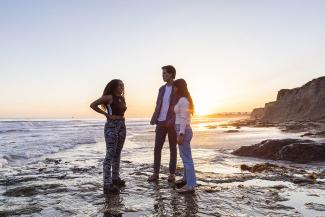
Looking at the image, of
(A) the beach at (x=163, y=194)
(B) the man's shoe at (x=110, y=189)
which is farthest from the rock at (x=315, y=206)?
(B) the man's shoe at (x=110, y=189)

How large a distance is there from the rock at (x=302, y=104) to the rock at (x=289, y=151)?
32.6 m

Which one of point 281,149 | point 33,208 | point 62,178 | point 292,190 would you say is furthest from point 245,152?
point 33,208

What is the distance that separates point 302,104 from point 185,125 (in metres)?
48.5

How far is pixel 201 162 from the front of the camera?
33.5 ft

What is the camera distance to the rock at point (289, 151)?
10328mm

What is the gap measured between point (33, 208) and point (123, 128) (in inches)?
86.3

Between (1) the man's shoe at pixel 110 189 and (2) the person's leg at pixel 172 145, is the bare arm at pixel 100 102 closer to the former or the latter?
(1) the man's shoe at pixel 110 189

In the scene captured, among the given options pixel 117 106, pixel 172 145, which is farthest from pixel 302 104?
pixel 117 106

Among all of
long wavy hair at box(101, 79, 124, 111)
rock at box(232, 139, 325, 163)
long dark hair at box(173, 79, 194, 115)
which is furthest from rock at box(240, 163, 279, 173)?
long wavy hair at box(101, 79, 124, 111)

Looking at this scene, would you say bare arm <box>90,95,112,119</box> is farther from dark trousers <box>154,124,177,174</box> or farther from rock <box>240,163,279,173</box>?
rock <box>240,163,279,173</box>

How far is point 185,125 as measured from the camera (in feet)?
20.4

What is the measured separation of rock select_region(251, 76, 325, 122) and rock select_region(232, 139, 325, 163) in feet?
107

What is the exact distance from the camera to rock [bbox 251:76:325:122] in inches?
1825

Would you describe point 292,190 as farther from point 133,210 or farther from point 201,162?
A: point 201,162
